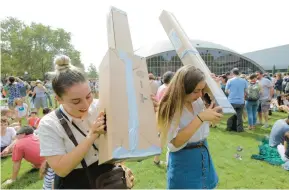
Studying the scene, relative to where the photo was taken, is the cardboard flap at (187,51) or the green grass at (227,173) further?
the green grass at (227,173)

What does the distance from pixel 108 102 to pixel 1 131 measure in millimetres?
5385

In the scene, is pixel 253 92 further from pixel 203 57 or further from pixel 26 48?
pixel 26 48

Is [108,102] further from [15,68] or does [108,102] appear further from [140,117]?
[15,68]

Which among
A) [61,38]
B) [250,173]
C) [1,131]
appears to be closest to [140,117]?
[250,173]

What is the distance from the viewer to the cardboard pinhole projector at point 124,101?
1364 millimetres

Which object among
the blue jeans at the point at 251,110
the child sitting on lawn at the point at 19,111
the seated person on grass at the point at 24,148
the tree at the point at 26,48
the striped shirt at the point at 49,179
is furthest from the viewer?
the tree at the point at 26,48

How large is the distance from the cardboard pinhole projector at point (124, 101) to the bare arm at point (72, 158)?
10 centimetres

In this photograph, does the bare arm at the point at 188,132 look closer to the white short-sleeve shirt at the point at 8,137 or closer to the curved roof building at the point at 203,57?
the white short-sleeve shirt at the point at 8,137

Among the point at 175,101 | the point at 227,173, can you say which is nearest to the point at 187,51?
the point at 175,101

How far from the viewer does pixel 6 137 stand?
5.88 meters

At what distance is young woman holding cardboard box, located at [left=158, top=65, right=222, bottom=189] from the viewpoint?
193 centimetres

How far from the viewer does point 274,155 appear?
5398 millimetres

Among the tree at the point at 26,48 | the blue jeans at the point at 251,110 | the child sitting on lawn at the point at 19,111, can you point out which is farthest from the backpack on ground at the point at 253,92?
the tree at the point at 26,48

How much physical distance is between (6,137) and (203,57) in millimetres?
44520
